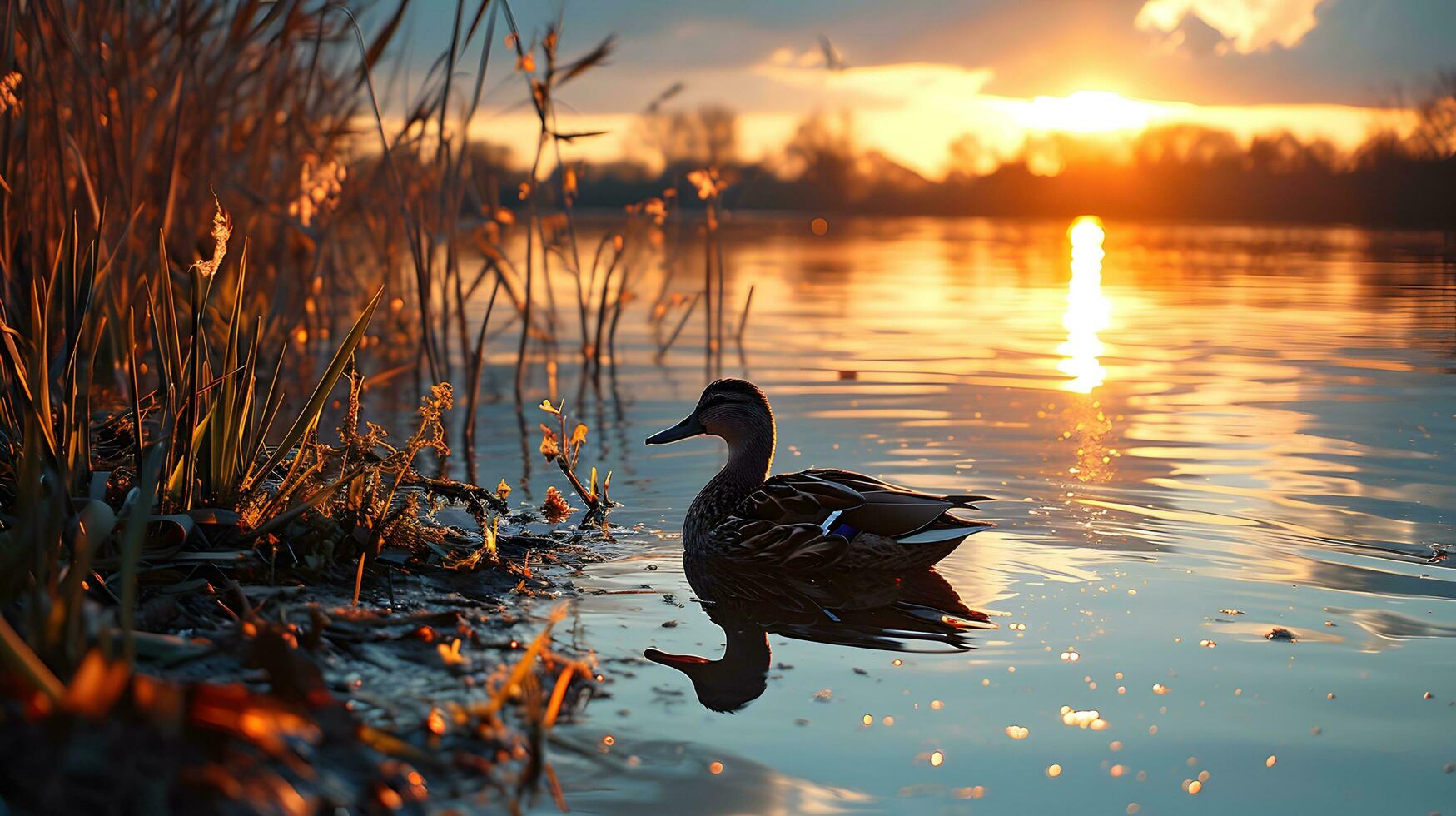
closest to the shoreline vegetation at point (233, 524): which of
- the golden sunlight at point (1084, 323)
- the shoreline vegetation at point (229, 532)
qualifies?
the shoreline vegetation at point (229, 532)

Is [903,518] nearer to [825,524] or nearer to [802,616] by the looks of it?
[825,524]

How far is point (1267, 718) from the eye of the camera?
11.8 feet

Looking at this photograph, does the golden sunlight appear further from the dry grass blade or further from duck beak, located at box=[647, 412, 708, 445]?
the dry grass blade

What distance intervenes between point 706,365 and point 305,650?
8.25 meters

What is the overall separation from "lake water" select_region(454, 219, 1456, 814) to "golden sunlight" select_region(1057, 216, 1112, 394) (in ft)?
0.37

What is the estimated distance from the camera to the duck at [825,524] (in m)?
5.09

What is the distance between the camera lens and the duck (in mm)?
5094

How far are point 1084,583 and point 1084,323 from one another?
35.9ft

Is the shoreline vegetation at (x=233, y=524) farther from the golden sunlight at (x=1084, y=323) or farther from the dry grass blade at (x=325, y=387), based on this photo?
the golden sunlight at (x=1084, y=323)

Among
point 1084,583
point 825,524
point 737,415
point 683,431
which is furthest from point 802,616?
point 683,431

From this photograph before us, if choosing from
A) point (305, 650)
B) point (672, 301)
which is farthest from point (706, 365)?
point (305, 650)

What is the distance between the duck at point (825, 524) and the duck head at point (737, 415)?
265mm

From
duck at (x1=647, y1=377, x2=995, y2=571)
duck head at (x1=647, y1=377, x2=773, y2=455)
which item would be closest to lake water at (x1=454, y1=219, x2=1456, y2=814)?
duck at (x1=647, y1=377, x2=995, y2=571)

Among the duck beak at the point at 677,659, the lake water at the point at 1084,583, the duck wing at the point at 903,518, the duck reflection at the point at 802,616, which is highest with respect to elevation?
the duck wing at the point at 903,518
